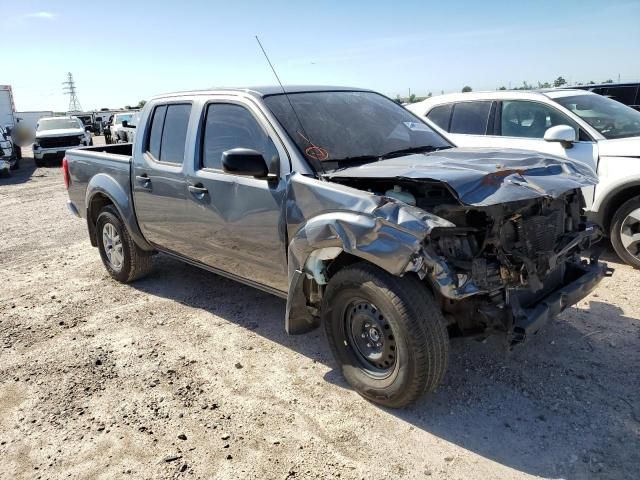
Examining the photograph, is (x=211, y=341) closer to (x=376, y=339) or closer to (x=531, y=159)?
(x=376, y=339)

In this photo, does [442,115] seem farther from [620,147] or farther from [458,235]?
[458,235]

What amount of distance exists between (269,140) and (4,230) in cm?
734

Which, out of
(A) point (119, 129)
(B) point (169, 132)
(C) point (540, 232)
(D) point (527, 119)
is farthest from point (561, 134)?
(A) point (119, 129)

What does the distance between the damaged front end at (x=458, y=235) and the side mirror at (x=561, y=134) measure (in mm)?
2218

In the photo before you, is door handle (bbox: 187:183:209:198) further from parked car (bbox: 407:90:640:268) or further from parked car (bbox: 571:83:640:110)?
parked car (bbox: 571:83:640:110)

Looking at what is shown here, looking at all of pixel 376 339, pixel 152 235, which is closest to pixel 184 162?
pixel 152 235

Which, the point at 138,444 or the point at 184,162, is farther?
the point at 184,162

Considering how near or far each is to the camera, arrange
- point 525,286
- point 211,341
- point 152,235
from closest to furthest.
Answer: point 525,286
point 211,341
point 152,235

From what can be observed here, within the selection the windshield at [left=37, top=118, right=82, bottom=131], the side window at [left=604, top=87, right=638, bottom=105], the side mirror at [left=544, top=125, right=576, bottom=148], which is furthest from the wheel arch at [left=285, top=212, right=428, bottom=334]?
the windshield at [left=37, top=118, right=82, bottom=131]

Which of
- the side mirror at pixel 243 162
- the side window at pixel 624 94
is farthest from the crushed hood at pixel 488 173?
the side window at pixel 624 94

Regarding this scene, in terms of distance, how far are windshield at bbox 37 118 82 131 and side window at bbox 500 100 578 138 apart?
2047 cm

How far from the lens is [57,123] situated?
22.7m

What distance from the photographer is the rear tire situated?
18.7 ft

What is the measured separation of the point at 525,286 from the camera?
10.3 feet
